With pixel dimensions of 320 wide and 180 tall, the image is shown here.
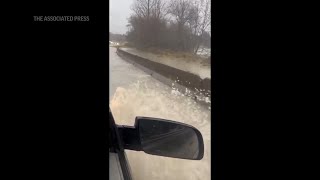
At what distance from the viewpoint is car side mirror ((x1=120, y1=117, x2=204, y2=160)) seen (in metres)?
1.23

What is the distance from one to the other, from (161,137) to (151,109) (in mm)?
922

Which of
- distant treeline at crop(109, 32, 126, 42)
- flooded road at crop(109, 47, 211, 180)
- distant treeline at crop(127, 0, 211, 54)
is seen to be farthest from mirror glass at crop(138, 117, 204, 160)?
distant treeline at crop(127, 0, 211, 54)

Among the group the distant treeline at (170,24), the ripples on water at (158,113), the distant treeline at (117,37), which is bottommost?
the ripples on water at (158,113)

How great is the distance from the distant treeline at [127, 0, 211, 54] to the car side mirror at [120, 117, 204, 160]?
56 centimetres

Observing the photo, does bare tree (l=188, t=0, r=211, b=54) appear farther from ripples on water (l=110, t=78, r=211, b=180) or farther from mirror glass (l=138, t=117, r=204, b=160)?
mirror glass (l=138, t=117, r=204, b=160)

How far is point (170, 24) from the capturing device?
180 cm

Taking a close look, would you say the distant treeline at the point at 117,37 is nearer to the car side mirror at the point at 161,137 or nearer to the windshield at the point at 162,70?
the windshield at the point at 162,70

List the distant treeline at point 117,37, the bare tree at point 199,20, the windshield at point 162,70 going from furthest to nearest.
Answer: the bare tree at point 199,20 < the windshield at point 162,70 < the distant treeline at point 117,37

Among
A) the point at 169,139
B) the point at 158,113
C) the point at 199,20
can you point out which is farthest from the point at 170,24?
the point at 169,139

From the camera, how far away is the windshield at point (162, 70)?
163 cm

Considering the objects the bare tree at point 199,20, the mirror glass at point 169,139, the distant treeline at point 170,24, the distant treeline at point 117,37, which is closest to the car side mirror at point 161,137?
the mirror glass at point 169,139
